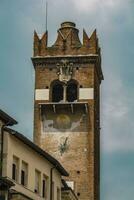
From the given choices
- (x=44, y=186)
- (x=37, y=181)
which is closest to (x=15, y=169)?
(x=37, y=181)

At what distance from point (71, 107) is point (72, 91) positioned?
104 inches

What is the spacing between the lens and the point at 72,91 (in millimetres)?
82500

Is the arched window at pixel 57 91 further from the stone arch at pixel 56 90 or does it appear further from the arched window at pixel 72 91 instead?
the arched window at pixel 72 91

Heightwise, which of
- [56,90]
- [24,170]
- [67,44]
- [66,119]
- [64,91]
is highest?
[67,44]

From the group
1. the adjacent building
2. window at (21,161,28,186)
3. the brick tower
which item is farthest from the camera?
the brick tower

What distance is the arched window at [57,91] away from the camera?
82750mm

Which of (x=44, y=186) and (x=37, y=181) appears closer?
(x=37, y=181)

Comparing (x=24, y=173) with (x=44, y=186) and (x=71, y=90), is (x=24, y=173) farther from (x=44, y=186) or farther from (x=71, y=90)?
(x=71, y=90)

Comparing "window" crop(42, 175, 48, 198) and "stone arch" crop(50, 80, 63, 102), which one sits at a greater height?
"stone arch" crop(50, 80, 63, 102)

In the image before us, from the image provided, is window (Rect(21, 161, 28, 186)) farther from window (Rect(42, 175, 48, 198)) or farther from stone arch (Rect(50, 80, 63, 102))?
stone arch (Rect(50, 80, 63, 102))

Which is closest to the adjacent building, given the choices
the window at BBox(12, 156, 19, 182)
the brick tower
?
the window at BBox(12, 156, 19, 182)

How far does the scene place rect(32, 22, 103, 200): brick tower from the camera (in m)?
80.1

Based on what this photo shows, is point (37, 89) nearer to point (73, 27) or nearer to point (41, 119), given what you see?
point (41, 119)

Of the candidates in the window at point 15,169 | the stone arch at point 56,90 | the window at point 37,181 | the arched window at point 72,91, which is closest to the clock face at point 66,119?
the arched window at point 72,91
